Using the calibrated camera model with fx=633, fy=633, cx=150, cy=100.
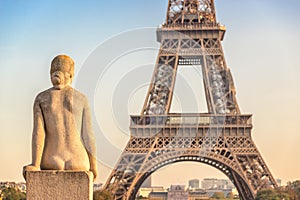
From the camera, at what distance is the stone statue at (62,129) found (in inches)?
313

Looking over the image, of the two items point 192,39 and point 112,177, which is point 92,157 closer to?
point 112,177

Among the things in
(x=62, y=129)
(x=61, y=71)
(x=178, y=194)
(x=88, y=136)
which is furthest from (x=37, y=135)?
(x=178, y=194)

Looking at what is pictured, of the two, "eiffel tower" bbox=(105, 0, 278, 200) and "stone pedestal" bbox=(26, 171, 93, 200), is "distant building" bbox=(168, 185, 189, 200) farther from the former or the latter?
"stone pedestal" bbox=(26, 171, 93, 200)

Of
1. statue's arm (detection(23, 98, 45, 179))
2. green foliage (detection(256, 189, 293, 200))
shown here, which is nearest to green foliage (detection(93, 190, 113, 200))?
green foliage (detection(256, 189, 293, 200))

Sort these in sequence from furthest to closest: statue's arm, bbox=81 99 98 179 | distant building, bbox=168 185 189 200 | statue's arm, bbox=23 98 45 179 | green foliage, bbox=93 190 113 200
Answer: distant building, bbox=168 185 189 200 → green foliage, bbox=93 190 113 200 → statue's arm, bbox=81 99 98 179 → statue's arm, bbox=23 98 45 179

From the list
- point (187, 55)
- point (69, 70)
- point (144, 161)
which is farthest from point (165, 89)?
point (69, 70)

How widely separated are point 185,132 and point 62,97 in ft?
131

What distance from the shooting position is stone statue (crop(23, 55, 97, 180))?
7.95m

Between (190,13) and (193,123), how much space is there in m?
8.96

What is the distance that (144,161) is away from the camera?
151 feet

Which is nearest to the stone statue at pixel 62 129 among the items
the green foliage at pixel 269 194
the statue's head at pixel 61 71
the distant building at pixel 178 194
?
the statue's head at pixel 61 71

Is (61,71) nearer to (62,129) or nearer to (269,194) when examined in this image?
(62,129)

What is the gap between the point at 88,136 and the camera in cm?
819

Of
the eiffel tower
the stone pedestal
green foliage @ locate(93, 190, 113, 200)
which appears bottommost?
the stone pedestal
